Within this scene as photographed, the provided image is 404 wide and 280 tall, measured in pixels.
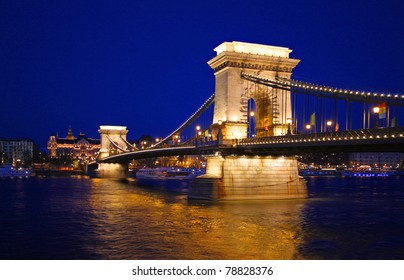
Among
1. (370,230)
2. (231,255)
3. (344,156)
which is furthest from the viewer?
(344,156)

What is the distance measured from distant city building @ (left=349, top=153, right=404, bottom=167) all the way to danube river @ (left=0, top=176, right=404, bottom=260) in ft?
494

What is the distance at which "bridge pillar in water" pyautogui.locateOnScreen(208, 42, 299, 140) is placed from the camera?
4106 cm

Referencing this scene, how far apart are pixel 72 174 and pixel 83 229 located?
95.2 metres

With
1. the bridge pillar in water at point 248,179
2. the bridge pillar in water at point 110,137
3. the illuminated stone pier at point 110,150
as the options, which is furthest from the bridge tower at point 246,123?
the bridge pillar in water at point 110,137

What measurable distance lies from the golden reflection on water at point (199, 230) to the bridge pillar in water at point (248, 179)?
4.48 feet

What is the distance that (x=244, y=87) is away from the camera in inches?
1641

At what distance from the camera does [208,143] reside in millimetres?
39438

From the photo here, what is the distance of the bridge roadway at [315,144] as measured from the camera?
23656 millimetres

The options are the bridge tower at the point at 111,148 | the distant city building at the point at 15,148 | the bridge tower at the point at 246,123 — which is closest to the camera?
the bridge tower at the point at 246,123

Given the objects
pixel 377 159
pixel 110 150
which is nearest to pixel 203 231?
pixel 110 150

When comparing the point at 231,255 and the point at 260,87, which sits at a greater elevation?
the point at 260,87

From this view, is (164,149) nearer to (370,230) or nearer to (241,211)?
(241,211)

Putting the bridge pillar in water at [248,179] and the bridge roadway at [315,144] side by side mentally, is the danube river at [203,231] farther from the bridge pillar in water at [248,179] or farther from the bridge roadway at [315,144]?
the bridge roadway at [315,144]

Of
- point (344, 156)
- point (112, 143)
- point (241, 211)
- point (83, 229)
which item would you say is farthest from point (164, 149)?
point (344, 156)
